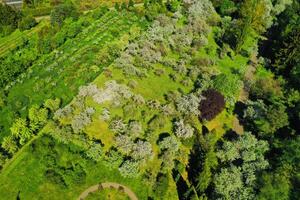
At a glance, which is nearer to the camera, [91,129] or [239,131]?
[91,129]

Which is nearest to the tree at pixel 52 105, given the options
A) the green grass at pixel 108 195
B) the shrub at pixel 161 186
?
the green grass at pixel 108 195

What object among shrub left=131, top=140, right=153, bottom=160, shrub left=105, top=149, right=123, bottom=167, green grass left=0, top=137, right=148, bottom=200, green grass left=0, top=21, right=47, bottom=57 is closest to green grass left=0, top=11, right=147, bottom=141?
green grass left=0, top=137, right=148, bottom=200

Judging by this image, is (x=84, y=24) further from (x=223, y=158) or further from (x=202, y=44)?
(x=223, y=158)

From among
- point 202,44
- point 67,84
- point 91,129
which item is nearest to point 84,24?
point 67,84

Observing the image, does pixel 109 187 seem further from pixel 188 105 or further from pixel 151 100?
pixel 188 105

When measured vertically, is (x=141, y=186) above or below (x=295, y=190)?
below

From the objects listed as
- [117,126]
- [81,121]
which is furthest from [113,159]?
[81,121]

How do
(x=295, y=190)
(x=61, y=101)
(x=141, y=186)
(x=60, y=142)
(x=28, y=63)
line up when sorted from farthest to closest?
(x=28, y=63) < (x=61, y=101) < (x=60, y=142) < (x=141, y=186) < (x=295, y=190)

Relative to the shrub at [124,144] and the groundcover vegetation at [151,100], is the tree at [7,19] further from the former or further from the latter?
the shrub at [124,144]
